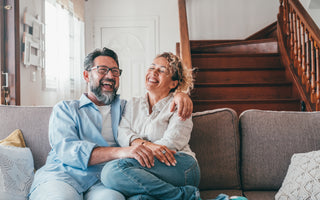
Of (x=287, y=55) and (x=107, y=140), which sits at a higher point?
(x=287, y=55)

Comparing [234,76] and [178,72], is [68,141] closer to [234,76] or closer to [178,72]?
[178,72]

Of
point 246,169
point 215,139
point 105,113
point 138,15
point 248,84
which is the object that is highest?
point 138,15

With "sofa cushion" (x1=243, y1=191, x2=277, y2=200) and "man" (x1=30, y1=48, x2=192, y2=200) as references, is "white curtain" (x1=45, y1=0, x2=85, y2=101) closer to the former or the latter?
"man" (x1=30, y1=48, x2=192, y2=200)

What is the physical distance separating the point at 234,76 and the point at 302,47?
2.65 feet

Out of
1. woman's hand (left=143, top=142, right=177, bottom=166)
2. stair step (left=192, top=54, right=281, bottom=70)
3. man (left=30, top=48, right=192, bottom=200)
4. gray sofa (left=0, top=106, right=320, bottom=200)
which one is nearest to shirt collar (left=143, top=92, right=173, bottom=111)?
man (left=30, top=48, right=192, bottom=200)

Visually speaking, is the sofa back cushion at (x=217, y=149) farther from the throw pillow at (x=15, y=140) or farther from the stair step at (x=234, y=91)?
the stair step at (x=234, y=91)

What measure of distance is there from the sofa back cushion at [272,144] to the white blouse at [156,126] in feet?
1.29

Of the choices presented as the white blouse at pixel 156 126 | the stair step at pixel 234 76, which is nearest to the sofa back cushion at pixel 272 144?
the white blouse at pixel 156 126

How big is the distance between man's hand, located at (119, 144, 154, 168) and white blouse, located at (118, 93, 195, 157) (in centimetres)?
12

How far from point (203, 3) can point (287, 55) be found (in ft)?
7.46

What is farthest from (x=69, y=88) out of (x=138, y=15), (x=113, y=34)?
(x=138, y=15)

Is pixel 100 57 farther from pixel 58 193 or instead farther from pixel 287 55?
pixel 287 55

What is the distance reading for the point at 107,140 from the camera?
1622 millimetres

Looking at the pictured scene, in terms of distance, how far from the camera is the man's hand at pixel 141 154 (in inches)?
52.7
